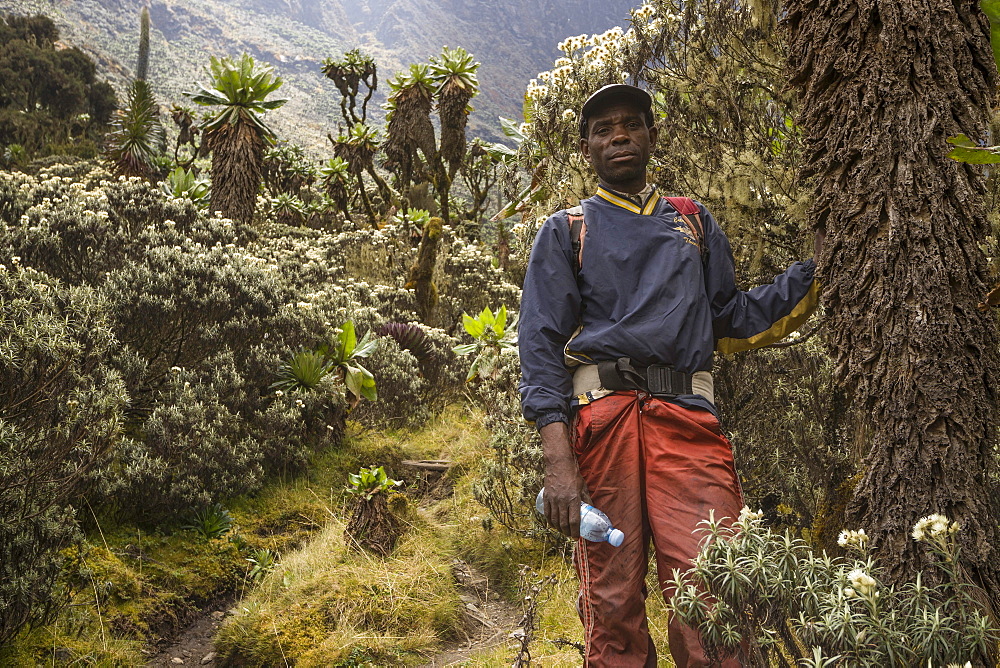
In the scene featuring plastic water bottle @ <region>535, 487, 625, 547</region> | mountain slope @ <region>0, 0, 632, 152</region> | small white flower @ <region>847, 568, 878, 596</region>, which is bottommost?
plastic water bottle @ <region>535, 487, 625, 547</region>

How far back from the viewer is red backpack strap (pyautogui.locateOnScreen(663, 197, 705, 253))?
98.9 inches

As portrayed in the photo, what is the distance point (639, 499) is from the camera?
7.30 ft

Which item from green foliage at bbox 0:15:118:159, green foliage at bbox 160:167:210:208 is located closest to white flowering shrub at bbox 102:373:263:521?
green foliage at bbox 160:167:210:208

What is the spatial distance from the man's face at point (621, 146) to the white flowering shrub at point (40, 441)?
306 cm

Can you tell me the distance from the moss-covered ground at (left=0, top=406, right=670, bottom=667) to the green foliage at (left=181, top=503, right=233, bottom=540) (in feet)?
0.20

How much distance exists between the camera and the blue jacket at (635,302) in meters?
2.28

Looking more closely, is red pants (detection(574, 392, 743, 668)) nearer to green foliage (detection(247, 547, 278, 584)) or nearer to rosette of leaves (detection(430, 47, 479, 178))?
green foliage (detection(247, 547, 278, 584))

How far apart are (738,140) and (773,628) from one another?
291 cm

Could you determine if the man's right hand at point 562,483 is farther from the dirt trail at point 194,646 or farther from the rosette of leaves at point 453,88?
the rosette of leaves at point 453,88

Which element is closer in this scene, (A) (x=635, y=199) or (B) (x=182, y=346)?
(A) (x=635, y=199)

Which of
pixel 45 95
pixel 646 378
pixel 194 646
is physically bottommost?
pixel 194 646

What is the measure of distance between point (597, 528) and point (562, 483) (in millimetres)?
173

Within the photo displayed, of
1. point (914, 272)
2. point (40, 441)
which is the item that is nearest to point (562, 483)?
point (914, 272)

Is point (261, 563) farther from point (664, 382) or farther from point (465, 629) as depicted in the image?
point (664, 382)
